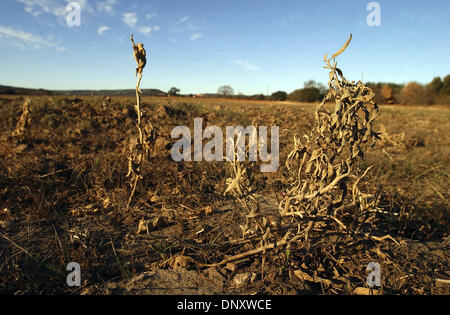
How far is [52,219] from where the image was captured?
2498 mm

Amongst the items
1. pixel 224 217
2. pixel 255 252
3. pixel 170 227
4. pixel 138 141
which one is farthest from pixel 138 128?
pixel 255 252

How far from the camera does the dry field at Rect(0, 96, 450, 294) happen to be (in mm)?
1636

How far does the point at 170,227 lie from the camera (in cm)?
236

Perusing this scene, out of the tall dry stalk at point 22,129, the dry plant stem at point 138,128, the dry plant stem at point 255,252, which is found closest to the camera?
the dry plant stem at point 255,252

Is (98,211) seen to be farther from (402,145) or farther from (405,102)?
(405,102)

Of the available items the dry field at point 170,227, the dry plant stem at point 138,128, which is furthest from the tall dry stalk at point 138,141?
the dry field at point 170,227

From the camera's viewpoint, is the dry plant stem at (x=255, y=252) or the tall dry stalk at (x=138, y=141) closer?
the dry plant stem at (x=255, y=252)

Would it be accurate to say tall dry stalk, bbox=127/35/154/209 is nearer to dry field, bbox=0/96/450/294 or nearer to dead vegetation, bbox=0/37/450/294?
dead vegetation, bbox=0/37/450/294

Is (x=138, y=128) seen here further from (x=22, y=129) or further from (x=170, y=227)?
(x=22, y=129)

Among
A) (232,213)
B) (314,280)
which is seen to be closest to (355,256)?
(314,280)

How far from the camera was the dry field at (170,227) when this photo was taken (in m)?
1.64

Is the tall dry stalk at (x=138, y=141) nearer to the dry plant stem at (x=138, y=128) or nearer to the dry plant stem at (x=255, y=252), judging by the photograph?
the dry plant stem at (x=138, y=128)
